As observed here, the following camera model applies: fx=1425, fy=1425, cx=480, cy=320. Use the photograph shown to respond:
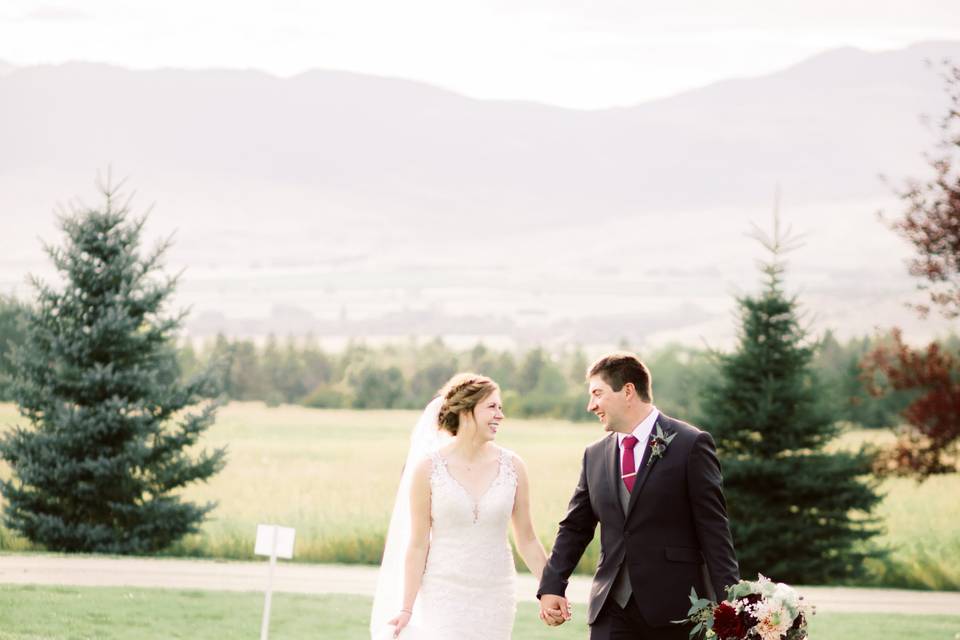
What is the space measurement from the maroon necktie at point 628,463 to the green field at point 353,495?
43.6 feet

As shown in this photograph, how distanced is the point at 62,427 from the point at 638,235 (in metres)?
87.5

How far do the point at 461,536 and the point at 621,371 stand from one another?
1.35 metres

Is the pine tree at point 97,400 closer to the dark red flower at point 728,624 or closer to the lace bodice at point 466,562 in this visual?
the lace bodice at point 466,562

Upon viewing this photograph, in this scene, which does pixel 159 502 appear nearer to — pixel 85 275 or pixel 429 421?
pixel 85 275

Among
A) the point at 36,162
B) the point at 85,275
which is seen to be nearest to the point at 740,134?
the point at 36,162

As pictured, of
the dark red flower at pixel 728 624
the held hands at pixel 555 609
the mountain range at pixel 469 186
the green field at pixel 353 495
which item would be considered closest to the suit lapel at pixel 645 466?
the held hands at pixel 555 609

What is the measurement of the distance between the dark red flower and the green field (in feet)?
46.1

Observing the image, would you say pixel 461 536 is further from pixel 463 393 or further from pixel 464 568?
pixel 463 393

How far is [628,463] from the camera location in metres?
6.28

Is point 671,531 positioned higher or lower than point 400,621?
higher

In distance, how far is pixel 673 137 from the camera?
116 m

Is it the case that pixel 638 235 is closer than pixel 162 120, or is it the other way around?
pixel 638 235

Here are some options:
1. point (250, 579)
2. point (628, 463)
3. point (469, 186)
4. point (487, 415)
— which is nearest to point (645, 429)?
point (628, 463)

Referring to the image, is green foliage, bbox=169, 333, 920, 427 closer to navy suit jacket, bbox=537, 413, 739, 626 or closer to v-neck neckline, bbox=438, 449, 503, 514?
v-neck neckline, bbox=438, 449, 503, 514
